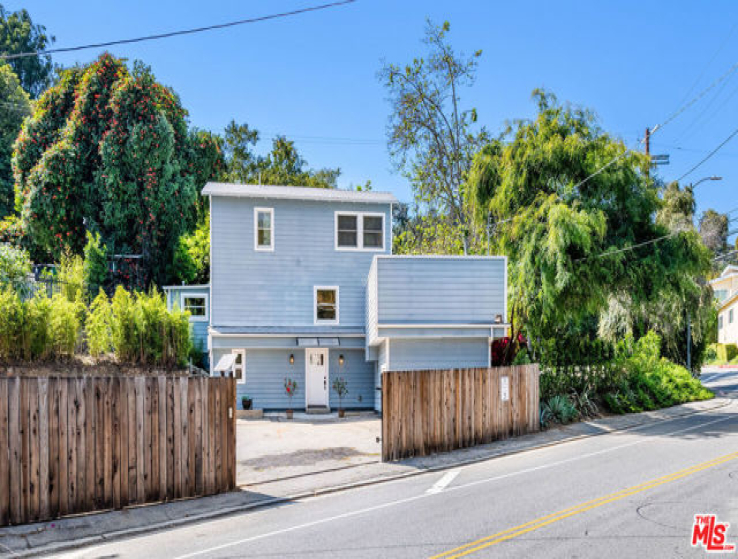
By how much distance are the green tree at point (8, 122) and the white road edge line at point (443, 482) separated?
3698 centimetres

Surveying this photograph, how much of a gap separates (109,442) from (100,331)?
1091 cm

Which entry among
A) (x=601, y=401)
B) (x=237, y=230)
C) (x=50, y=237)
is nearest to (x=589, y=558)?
(x=601, y=401)

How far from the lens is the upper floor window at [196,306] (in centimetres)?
2523

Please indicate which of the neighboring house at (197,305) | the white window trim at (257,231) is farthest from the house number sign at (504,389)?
the neighboring house at (197,305)

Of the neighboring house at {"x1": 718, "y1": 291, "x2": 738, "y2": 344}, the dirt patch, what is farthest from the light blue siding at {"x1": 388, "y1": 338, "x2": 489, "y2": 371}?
the neighboring house at {"x1": 718, "y1": 291, "x2": 738, "y2": 344}

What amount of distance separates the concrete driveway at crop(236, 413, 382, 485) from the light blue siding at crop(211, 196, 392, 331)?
3.73m

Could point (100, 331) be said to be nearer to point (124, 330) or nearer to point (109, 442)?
point (124, 330)

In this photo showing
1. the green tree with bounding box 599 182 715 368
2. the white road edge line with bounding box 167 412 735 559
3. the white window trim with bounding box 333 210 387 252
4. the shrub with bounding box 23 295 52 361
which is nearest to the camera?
the white road edge line with bounding box 167 412 735 559

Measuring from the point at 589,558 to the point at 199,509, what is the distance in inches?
220

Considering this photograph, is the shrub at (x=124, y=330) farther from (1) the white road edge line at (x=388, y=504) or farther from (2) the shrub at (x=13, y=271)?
(1) the white road edge line at (x=388, y=504)

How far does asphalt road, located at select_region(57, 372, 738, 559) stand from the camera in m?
7.40

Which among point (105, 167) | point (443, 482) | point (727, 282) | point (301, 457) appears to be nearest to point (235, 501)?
point (443, 482)

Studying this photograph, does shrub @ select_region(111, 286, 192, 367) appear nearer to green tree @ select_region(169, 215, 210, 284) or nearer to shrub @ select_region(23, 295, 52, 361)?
shrub @ select_region(23, 295, 52, 361)

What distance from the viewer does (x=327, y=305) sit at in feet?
76.0
